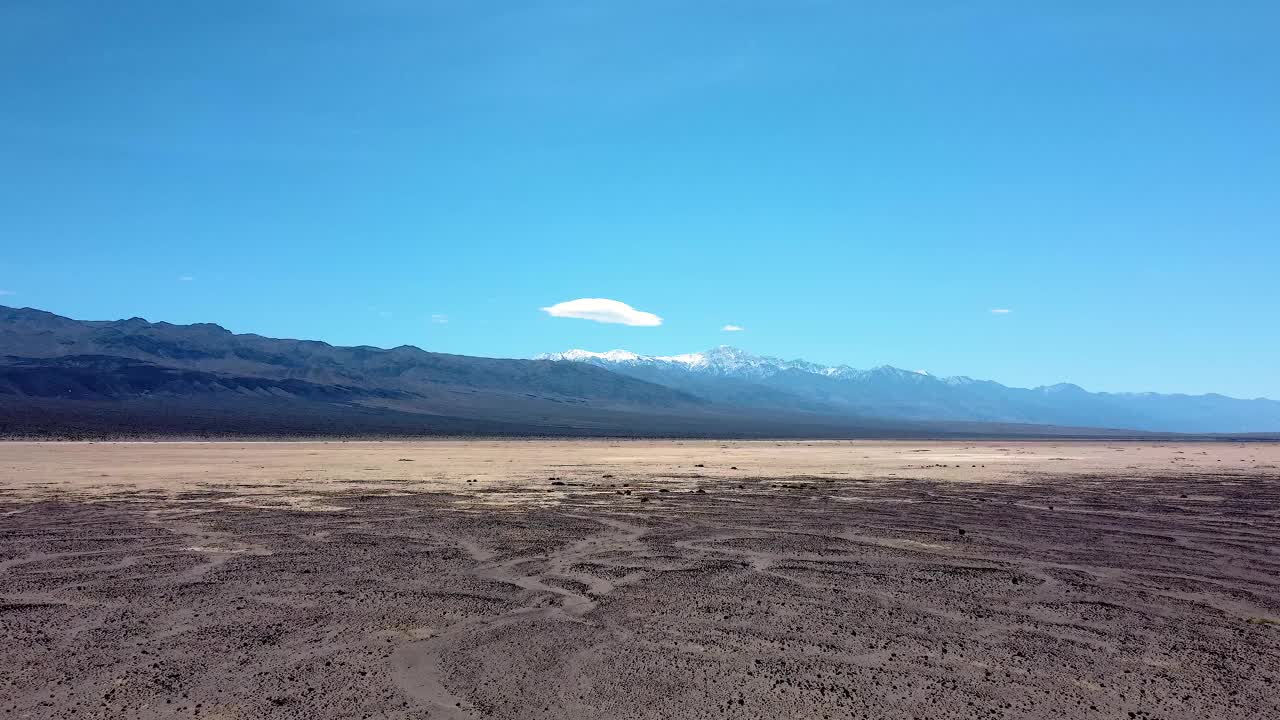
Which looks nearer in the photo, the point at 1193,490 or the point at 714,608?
the point at 714,608

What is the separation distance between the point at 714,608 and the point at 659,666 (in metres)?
2.31

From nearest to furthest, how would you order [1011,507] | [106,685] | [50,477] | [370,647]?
[106,685] → [370,647] → [1011,507] → [50,477]

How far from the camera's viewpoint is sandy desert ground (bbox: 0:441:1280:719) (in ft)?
24.1

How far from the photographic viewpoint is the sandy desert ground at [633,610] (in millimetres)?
7348

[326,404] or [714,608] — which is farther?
[326,404]

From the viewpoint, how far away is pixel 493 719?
22.6 feet

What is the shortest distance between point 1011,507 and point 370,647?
58.4 feet

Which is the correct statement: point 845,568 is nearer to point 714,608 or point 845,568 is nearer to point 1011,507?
point 714,608

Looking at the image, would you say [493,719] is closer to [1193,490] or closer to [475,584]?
[475,584]

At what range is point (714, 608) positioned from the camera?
1034 centimetres

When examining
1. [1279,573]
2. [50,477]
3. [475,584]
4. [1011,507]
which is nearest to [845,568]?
[475,584]

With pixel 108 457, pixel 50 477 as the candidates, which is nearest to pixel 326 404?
pixel 108 457

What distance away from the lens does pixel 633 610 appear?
10.3m

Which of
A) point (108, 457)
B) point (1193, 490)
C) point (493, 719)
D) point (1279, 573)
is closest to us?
point (493, 719)
